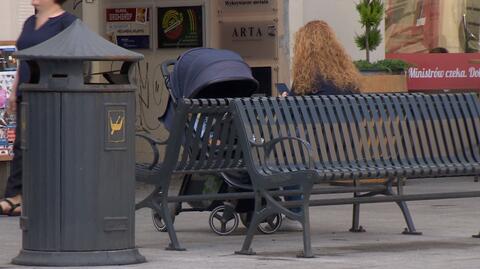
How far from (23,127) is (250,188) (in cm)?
234

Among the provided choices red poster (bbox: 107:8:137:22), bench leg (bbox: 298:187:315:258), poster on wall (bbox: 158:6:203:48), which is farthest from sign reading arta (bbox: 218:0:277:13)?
bench leg (bbox: 298:187:315:258)

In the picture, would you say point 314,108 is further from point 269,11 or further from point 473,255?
point 269,11

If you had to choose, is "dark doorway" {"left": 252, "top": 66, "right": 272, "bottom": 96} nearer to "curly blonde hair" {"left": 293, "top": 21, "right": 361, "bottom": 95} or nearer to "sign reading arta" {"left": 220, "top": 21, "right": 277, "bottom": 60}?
"sign reading arta" {"left": 220, "top": 21, "right": 277, "bottom": 60}

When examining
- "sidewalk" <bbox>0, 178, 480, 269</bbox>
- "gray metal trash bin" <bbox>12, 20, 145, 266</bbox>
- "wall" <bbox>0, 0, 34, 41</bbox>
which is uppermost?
"wall" <bbox>0, 0, 34, 41</bbox>

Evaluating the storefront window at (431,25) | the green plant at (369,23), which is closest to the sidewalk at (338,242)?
the green plant at (369,23)

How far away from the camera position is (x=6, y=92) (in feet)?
40.3

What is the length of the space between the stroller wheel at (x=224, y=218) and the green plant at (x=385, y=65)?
522 cm

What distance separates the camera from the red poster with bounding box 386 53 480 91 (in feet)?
56.7

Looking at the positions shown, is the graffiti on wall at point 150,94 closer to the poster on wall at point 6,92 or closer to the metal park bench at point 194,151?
the poster on wall at point 6,92

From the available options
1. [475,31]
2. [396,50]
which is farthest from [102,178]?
[475,31]

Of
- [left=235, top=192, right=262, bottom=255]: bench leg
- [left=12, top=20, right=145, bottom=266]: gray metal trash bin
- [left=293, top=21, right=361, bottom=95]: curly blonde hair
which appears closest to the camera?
[left=12, top=20, right=145, bottom=266]: gray metal trash bin

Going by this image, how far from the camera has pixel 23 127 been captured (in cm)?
845

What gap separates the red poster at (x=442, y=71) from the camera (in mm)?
17281

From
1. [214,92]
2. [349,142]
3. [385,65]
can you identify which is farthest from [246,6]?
[349,142]
